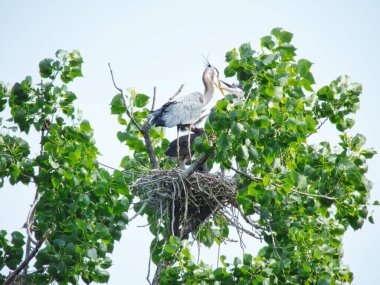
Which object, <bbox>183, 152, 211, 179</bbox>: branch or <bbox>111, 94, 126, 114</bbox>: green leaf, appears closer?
<bbox>183, 152, 211, 179</bbox>: branch

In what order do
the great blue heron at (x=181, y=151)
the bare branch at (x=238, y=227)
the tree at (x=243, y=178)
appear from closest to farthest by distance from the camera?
the tree at (x=243, y=178)
the bare branch at (x=238, y=227)
the great blue heron at (x=181, y=151)

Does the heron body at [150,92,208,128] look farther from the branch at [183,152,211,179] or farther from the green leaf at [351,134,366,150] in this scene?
the green leaf at [351,134,366,150]

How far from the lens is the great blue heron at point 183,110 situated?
25.7ft

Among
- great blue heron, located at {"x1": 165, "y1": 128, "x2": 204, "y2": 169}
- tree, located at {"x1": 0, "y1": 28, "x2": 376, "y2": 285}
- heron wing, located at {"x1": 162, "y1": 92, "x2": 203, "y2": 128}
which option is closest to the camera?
tree, located at {"x1": 0, "y1": 28, "x2": 376, "y2": 285}

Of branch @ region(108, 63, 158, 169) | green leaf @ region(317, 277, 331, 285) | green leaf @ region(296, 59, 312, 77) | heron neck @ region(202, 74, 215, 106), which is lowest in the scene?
green leaf @ region(317, 277, 331, 285)

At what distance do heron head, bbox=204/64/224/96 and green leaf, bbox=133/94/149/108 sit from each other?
244 cm

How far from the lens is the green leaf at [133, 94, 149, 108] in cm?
710

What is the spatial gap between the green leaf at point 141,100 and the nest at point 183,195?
694 millimetres

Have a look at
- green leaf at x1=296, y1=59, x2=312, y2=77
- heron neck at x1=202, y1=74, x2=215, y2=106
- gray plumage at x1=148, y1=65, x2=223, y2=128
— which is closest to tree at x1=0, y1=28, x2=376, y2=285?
green leaf at x1=296, y1=59, x2=312, y2=77

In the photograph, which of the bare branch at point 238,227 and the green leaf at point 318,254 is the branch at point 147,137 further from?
the green leaf at point 318,254

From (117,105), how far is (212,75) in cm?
290

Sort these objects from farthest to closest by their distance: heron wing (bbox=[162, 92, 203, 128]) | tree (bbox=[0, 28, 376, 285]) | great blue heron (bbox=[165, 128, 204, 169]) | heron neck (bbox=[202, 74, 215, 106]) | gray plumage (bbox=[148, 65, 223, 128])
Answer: heron neck (bbox=[202, 74, 215, 106]) → great blue heron (bbox=[165, 128, 204, 169]) → heron wing (bbox=[162, 92, 203, 128]) → gray plumage (bbox=[148, 65, 223, 128]) → tree (bbox=[0, 28, 376, 285])

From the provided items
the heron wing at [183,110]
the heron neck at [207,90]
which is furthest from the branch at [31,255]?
the heron neck at [207,90]

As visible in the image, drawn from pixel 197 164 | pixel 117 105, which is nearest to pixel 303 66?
pixel 197 164
